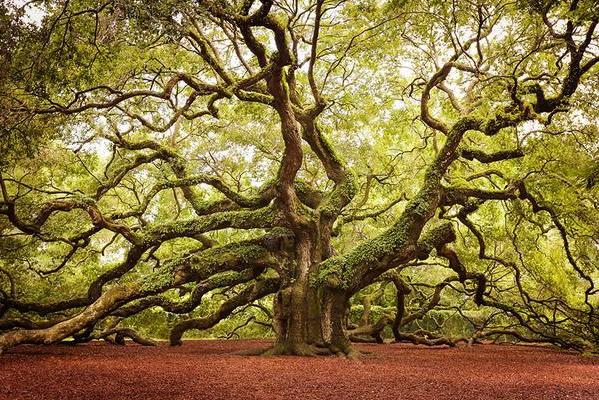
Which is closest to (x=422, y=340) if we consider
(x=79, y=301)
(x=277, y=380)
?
(x=277, y=380)

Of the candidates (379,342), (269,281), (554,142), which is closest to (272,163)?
(269,281)

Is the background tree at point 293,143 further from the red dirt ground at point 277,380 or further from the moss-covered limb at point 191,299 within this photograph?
the red dirt ground at point 277,380

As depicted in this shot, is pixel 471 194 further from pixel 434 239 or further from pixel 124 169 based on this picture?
pixel 124 169

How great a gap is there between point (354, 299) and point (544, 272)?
9203mm

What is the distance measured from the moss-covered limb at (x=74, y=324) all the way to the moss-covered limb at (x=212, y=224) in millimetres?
1582

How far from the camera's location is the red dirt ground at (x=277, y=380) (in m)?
5.52

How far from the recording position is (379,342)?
17.0 m

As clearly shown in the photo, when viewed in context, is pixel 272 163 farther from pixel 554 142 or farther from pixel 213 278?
pixel 554 142

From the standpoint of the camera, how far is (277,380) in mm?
6703

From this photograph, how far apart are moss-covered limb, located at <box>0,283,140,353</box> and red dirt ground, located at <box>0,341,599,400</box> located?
0.36 m

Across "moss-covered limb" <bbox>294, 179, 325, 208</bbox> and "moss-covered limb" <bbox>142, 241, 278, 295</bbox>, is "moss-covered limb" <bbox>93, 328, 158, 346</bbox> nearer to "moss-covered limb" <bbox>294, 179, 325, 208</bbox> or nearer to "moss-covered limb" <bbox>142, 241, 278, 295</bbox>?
"moss-covered limb" <bbox>142, 241, 278, 295</bbox>

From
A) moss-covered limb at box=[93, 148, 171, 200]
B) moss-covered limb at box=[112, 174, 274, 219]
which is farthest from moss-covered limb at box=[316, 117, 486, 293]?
moss-covered limb at box=[93, 148, 171, 200]

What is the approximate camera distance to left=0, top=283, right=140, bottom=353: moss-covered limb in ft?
27.3

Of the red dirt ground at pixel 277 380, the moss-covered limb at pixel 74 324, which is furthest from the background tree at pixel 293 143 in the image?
the red dirt ground at pixel 277 380
